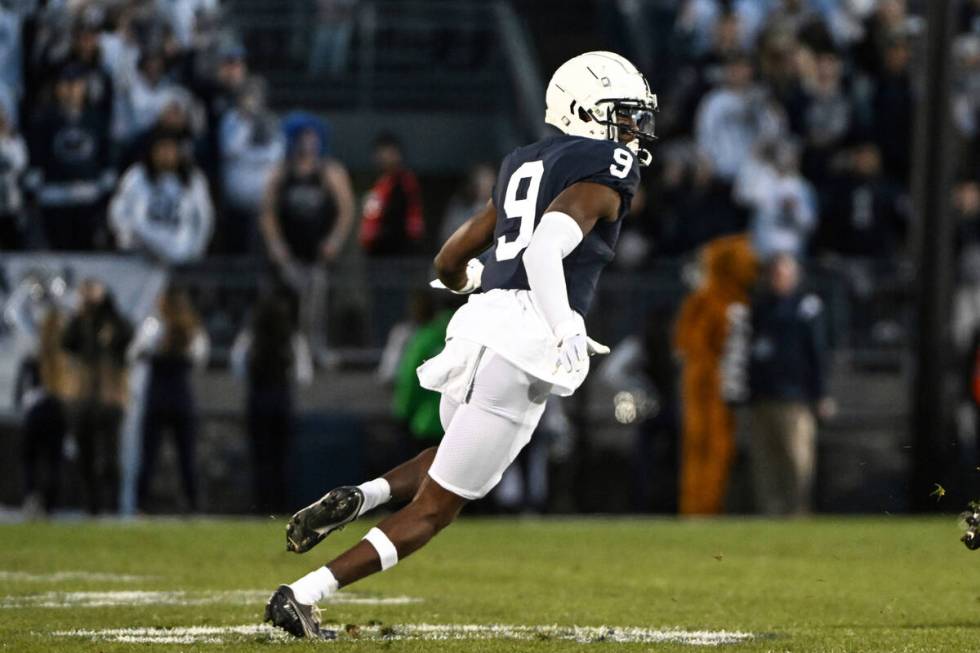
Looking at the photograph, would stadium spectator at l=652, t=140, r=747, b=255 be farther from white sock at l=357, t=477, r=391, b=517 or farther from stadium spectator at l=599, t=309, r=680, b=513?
white sock at l=357, t=477, r=391, b=517

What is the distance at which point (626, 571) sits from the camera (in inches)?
365

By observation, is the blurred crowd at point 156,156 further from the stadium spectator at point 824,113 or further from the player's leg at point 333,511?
the player's leg at point 333,511

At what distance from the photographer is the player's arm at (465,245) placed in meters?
6.48

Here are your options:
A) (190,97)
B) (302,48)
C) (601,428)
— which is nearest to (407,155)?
(302,48)

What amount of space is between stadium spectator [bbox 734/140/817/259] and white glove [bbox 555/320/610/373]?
9564 mm

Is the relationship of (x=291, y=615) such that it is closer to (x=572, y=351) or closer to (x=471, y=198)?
(x=572, y=351)

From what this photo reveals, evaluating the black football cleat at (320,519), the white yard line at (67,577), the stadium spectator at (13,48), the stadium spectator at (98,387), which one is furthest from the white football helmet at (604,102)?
the stadium spectator at (13,48)

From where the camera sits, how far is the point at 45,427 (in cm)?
1338

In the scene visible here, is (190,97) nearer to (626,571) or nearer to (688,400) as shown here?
(688,400)

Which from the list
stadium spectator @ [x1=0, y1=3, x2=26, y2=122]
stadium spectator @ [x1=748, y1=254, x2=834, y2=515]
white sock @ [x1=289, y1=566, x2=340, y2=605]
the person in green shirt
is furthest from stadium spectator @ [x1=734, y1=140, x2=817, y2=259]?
white sock @ [x1=289, y1=566, x2=340, y2=605]

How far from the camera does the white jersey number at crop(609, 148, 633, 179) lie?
6061 millimetres

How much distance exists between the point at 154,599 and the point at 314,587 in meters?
1.86

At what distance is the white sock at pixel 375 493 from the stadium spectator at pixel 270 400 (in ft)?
24.8

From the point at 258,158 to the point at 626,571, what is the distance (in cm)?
667
